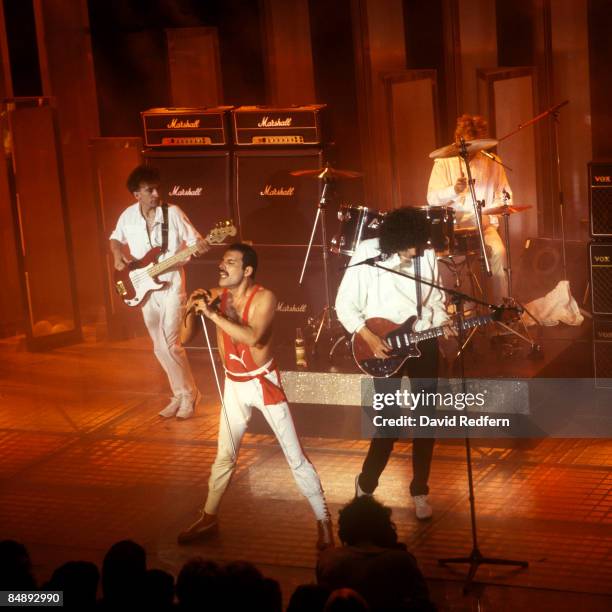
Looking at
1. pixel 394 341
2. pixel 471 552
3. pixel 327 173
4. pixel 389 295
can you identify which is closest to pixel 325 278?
pixel 327 173

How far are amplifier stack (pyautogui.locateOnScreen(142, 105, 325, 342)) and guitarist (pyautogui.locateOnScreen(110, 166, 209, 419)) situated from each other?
152cm

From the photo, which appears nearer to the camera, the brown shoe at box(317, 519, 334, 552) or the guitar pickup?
the brown shoe at box(317, 519, 334, 552)

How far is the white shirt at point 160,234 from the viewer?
8.80 m

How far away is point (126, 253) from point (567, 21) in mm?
5060

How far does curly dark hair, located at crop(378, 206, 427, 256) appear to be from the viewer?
6.43 meters

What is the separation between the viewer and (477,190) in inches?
378

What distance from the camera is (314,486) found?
6332 millimetres

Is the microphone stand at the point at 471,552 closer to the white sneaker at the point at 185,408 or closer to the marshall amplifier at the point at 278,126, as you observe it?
the white sneaker at the point at 185,408

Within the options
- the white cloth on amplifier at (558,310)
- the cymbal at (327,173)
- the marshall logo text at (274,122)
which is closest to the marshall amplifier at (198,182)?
the marshall logo text at (274,122)

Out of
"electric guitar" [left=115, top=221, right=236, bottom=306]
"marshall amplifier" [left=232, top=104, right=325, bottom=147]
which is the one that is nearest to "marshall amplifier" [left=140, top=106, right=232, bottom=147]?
"marshall amplifier" [left=232, top=104, right=325, bottom=147]

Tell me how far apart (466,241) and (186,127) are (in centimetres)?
294

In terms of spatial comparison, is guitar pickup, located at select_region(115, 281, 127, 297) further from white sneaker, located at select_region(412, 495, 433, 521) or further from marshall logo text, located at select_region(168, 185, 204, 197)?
white sneaker, located at select_region(412, 495, 433, 521)

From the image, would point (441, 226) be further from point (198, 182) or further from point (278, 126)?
point (198, 182)

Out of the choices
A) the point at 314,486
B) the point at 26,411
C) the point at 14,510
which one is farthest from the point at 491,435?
the point at 26,411
